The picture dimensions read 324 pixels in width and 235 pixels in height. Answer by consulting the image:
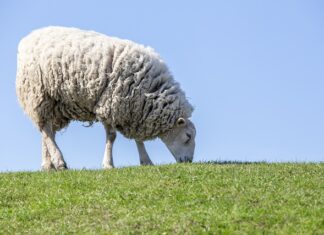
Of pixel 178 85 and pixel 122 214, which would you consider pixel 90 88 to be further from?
pixel 122 214

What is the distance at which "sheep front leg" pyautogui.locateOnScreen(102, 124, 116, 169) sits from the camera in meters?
18.7

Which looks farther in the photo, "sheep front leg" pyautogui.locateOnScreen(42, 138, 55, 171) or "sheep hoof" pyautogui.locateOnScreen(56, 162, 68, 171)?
"sheep front leg" pyautogui.locateOnScreen(42, 138, 55, 171)

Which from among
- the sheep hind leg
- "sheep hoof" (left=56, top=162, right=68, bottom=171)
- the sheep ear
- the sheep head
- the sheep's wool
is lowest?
"sheep hoof" (left=56, top=162, right=68, bottom=171)

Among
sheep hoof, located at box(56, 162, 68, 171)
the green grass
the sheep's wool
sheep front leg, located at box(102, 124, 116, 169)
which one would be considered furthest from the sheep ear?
sheep hoof, located at box(56, 162, 68, 171)

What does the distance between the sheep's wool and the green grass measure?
8.04 feet

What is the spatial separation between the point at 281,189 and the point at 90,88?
20.6ft

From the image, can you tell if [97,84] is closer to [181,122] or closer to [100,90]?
[100,90]

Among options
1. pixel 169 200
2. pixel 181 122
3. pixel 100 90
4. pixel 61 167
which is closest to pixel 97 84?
pixel 100 90

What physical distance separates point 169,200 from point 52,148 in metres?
6.61

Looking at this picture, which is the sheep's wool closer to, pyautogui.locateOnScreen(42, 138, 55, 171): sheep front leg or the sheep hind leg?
the sheep hind leg

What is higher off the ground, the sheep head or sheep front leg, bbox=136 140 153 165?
the sheep head

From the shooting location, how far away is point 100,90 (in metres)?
18.3

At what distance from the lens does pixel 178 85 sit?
19359 millimetres

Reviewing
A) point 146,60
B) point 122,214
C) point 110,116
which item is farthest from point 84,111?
point 122,214
